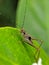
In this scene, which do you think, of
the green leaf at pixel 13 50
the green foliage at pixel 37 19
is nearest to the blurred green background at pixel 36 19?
the green foliage at pixel 37 19

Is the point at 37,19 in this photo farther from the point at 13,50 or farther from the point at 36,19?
the point at 13,50

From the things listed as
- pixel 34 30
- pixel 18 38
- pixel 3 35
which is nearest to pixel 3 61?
pixel 3 35

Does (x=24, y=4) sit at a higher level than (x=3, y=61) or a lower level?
higher

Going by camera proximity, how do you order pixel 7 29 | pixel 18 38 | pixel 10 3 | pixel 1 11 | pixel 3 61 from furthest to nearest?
pixel 10 3 → pixel 1 11 → pixel 18 38 → pixel 7 29 → pixel 3 61

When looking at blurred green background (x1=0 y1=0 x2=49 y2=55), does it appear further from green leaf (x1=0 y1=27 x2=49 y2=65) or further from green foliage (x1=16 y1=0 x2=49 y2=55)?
green leaf (x1=0 y1=27 x2=49 y2=65)

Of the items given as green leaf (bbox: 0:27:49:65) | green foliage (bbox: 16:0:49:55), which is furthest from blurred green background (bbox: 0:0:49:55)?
green leaf (bbox: 0:27:49:65)

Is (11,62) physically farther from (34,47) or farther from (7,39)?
(34,47)

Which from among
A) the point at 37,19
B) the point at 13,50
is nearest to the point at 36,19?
the point at 37,19

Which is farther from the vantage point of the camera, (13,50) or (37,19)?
(37,19)
